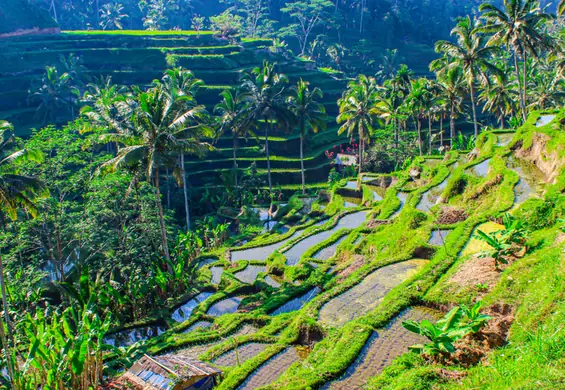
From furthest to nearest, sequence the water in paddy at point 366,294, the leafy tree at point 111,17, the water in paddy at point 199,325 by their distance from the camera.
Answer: the leafy tree at point 111,17 → the water in paddy at point 199,325 → the water in paddy at point 366,294

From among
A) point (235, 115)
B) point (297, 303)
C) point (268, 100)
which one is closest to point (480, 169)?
point (297, 303)

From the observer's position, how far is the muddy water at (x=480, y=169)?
2851 cm

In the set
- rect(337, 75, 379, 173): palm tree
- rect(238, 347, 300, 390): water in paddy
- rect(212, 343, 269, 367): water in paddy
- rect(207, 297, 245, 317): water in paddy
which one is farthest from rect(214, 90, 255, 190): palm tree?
rect(238, 347, 300, 390): water in paddy

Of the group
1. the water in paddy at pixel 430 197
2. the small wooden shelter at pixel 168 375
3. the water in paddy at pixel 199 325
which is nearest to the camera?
the small wooden shelter at pixel 168 375

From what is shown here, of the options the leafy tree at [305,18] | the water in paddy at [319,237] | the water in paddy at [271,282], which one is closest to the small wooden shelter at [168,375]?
the water in paddy at [271,282]

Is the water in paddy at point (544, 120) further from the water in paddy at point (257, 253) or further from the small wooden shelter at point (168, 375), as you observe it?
the small wooden shelter at point (168, 375)

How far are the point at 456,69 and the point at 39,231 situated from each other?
3228 centimetres

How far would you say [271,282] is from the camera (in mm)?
25828

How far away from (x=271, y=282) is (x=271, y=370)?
10.9 meters

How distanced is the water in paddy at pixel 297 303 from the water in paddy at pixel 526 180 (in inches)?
373

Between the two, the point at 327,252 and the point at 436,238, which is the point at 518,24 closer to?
the point at 436,238

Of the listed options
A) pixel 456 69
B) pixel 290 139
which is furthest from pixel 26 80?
pixel 456 69

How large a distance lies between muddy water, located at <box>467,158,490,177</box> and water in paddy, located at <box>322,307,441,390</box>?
15.5m

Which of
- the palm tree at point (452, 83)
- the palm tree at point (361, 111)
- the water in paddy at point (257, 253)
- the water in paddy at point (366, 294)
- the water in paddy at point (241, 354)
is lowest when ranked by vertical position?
the water in paddy at point (257, 253)
